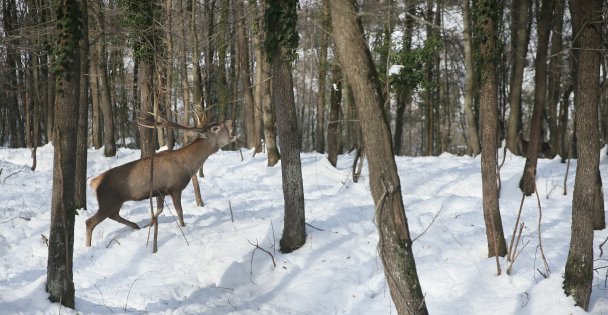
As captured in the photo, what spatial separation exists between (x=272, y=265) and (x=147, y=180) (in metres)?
2.62

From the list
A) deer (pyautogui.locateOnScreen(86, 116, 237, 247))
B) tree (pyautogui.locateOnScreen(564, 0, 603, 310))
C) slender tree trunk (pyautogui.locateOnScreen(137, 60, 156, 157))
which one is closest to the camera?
tree (pyautogui.locateOnScreen(564, 0, 603, 310))

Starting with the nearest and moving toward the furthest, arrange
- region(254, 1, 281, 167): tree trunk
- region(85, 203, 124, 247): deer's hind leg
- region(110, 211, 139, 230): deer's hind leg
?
region(85, 203, 124, 247): deer's hind leg → region(110, 211, 139, 230): deer's hind leg → region(254, 1, 281, 167): tree trunk

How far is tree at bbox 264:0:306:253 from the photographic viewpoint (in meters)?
8.57

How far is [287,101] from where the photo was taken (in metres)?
8.71

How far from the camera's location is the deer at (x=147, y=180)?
9.06 m

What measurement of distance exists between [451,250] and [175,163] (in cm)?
481

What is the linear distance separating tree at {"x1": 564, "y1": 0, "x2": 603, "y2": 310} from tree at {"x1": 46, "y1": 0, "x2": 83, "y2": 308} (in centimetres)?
599

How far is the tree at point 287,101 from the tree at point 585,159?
383 centimetres

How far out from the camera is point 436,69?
99.4 ft

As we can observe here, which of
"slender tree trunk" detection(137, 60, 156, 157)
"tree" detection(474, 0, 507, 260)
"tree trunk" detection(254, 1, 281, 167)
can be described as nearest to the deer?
"slender tree trunk" detection(137, 60, 156, 157)

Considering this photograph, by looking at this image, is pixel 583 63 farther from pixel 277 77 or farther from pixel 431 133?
pixel 431 133

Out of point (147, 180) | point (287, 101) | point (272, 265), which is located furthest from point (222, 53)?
point (272, 265)

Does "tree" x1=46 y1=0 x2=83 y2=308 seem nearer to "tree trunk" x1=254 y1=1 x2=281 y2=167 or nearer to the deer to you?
the deer

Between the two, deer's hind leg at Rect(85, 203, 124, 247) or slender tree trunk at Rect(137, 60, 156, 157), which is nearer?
deer's hind leg at Rect(85, 203, 124, 247)
